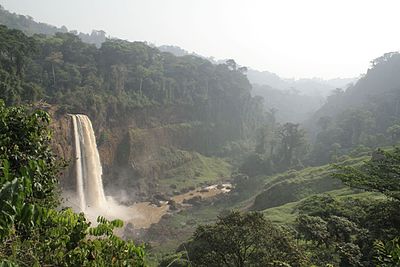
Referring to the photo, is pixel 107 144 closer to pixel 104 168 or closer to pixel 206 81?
pixel 104 168

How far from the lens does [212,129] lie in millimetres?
74750

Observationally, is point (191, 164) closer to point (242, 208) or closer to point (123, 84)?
point (123, 84)

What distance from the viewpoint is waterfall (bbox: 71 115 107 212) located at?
128 ft

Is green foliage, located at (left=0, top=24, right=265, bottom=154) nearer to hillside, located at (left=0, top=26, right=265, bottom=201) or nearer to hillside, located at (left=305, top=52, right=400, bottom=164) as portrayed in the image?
hillside, located at (left=0, top=26, right=265, bottom=201)

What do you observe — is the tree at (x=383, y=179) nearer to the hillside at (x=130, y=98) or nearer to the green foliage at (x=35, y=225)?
the green foliage at (x=35, y=225)

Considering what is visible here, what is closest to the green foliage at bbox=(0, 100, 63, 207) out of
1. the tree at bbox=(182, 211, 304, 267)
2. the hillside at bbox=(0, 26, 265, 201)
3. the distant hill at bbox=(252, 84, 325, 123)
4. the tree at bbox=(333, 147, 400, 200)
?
the tree at bbox=(182, 211, 304, 267)

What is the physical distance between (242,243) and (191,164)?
4876 cm

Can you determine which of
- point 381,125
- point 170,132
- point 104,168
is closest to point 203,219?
point 104,168

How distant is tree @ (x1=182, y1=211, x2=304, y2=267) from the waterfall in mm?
28008

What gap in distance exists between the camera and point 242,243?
13.4m

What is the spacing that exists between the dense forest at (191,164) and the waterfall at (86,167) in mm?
2670

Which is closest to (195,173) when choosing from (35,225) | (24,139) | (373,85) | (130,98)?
(130,98)

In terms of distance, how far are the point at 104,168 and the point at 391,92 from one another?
67.7m

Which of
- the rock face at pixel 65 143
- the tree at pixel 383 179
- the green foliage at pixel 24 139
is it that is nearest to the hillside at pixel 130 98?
the rock face at pixel 65 143
